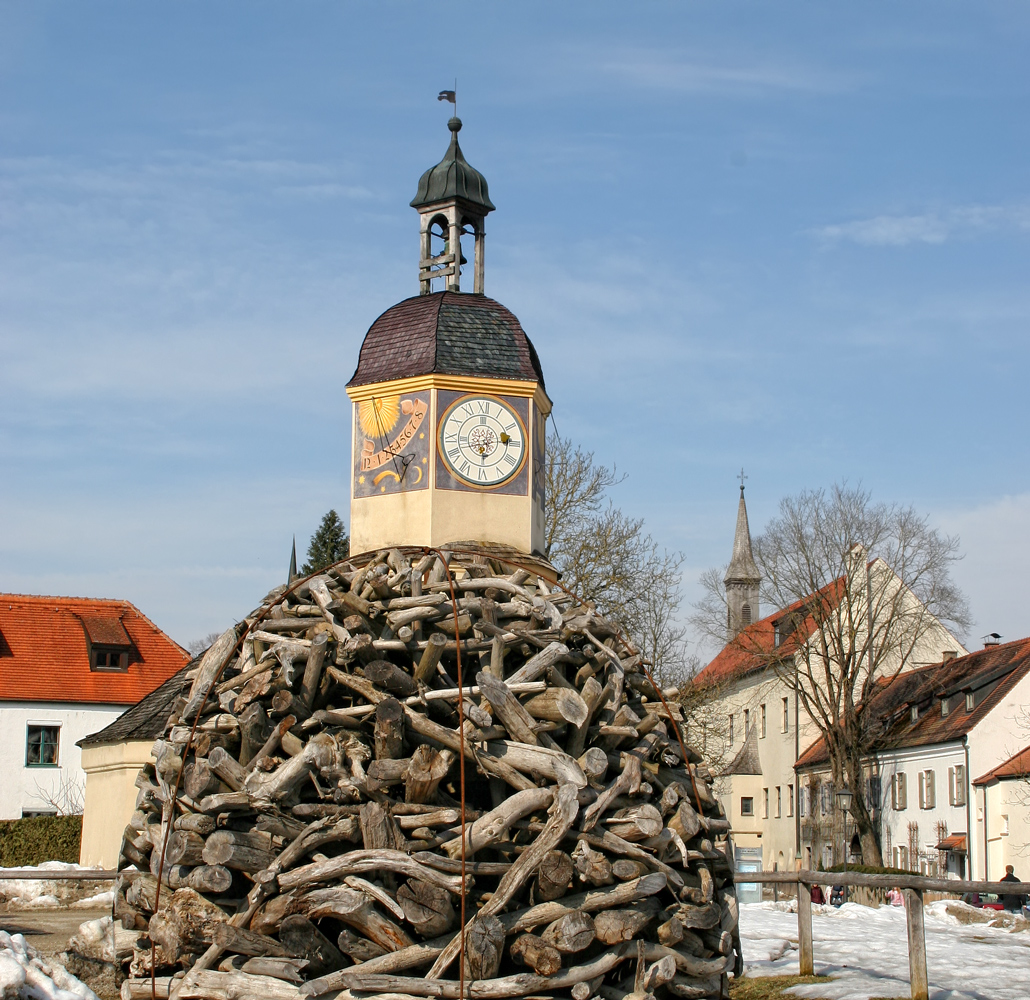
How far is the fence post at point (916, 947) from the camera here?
431 inches

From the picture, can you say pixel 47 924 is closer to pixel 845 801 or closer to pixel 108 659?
pixel 108 659

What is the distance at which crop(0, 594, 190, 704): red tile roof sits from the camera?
3622cm

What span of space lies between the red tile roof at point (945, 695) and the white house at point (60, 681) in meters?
21.7

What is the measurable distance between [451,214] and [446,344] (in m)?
2.61

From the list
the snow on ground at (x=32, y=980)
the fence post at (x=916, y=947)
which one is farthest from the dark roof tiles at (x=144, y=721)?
the fence post at (x=916, y=947)

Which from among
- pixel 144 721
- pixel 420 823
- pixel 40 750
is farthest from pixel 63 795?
pixel 420 823

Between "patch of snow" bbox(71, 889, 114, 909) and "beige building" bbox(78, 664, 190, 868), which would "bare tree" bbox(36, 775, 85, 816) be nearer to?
"beige building" bbox(78, 664, 190, 868)

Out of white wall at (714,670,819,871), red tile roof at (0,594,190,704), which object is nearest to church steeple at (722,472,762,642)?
white wall at (714,670,819,871)

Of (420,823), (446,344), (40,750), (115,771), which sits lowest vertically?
(115,771)

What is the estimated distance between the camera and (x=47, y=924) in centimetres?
1711

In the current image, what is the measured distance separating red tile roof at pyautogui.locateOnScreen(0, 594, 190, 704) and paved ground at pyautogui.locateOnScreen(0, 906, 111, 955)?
1649 cm

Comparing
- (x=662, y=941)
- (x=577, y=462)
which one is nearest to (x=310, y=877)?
(x=662, y=941)

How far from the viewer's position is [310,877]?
7617 millimetres

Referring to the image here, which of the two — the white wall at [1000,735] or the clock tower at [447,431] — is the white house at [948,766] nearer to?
the white wall at [1000,735]
